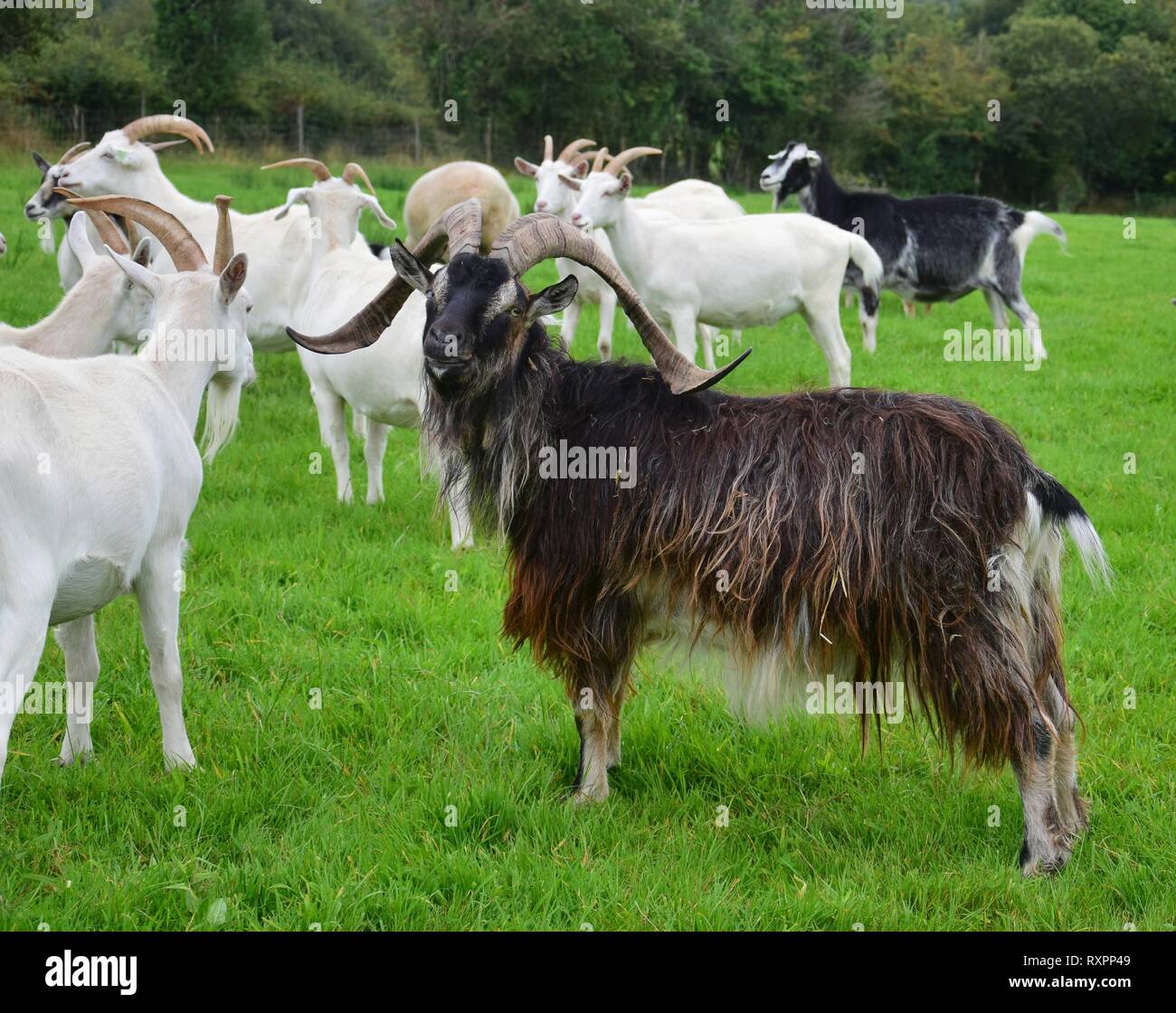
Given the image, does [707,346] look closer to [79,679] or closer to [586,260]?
[586,260]

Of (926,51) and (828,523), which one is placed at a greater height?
(926,51)

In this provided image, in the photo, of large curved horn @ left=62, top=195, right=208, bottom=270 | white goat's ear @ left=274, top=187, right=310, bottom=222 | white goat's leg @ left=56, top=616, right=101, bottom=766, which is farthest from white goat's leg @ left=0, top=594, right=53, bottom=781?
white goat's ear @ left=274, top=187, right=310, bottom=222

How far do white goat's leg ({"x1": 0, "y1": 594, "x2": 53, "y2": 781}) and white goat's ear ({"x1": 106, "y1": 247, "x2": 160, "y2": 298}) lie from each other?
67.5 inches

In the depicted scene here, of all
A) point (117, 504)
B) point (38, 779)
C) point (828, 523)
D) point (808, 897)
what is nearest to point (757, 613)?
point (828, 523)

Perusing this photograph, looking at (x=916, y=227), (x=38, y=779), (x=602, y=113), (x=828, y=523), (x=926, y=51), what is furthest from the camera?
(x=926, y=51)

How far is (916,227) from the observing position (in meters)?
12.6

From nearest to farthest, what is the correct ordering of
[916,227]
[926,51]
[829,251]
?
[829,251]
[916,227]
[926,51]

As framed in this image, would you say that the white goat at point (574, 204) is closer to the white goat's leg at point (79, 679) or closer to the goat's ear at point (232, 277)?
the goat's ear at point (232, 277)

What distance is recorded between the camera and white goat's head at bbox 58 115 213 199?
8.70m

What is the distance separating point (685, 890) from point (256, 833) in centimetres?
138

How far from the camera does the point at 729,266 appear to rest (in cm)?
920

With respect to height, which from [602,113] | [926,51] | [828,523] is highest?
[926,51]

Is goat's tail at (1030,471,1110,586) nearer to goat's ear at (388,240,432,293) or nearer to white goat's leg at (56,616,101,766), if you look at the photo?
goat's ear at (388,240,432,293)

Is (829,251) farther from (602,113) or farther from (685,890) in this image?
(602,113)
